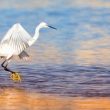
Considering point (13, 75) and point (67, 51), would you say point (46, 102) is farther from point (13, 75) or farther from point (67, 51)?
point (67, 51)

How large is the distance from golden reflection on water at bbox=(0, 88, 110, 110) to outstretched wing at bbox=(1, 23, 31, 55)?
111 centimetres

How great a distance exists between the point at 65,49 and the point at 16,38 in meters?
2.51

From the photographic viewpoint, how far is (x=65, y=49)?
13.6 metres

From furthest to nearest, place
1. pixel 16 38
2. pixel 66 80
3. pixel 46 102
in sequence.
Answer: pixel 16 38 → pixel 66 80 → pixel 46 102

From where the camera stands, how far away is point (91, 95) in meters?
10.1

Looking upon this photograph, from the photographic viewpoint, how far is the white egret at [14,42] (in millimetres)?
11180

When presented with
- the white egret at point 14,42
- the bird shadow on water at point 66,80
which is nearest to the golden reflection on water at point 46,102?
the bird shadow on water at point 66,80

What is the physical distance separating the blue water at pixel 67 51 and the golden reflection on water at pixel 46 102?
32 centimetres

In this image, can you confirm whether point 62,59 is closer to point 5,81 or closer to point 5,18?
point 5,81

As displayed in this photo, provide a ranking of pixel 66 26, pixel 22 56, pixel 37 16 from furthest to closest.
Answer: pixel 37 16, pixel 66 26, pixel 22 56

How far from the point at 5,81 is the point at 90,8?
6.85 meters

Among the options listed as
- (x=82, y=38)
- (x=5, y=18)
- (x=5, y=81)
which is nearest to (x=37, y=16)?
(x=5, y=18)

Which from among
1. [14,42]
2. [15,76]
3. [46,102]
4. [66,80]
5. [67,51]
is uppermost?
[14,42]

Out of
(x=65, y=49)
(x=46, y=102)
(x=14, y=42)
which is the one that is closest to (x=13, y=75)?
(x=14, y=42)
